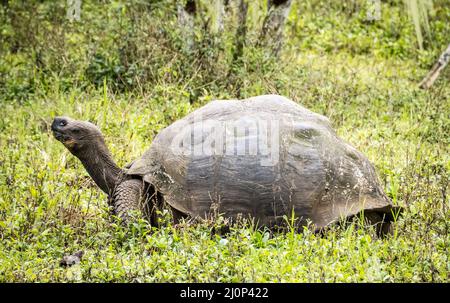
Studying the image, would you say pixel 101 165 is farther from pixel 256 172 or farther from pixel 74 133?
pixel 256 172

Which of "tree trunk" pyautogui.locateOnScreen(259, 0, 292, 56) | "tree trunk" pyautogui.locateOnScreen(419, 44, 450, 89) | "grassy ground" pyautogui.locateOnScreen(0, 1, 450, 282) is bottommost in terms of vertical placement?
"grassy ground" pyautogui.locateOnScreen(0, 1, 450, 282)

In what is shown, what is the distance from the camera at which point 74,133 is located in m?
4.79

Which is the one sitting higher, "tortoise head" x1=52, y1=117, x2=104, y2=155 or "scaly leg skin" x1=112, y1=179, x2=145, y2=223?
"tortoise head" x1=52, y1=117, x2=104, y2=155

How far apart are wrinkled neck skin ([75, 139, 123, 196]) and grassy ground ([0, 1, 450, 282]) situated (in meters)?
0.21

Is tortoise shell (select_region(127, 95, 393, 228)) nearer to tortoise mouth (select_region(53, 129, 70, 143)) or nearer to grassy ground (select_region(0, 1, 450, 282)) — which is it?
grassy ground (select_region(0, 1, 450, 282))

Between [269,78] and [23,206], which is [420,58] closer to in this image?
[269,78]

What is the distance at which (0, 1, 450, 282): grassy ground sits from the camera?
395 cm

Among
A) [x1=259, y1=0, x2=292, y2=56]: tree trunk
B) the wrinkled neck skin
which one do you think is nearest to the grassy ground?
the wrinkled neck skin

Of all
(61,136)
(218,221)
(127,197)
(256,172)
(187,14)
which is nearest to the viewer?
(218,221)

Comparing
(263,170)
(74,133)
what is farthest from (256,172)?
(74,133)

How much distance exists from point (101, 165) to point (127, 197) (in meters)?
0.36

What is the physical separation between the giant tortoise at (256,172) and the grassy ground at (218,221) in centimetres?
14

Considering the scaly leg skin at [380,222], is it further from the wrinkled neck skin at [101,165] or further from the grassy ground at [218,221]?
the wrinkled neck skin at [101,165]
